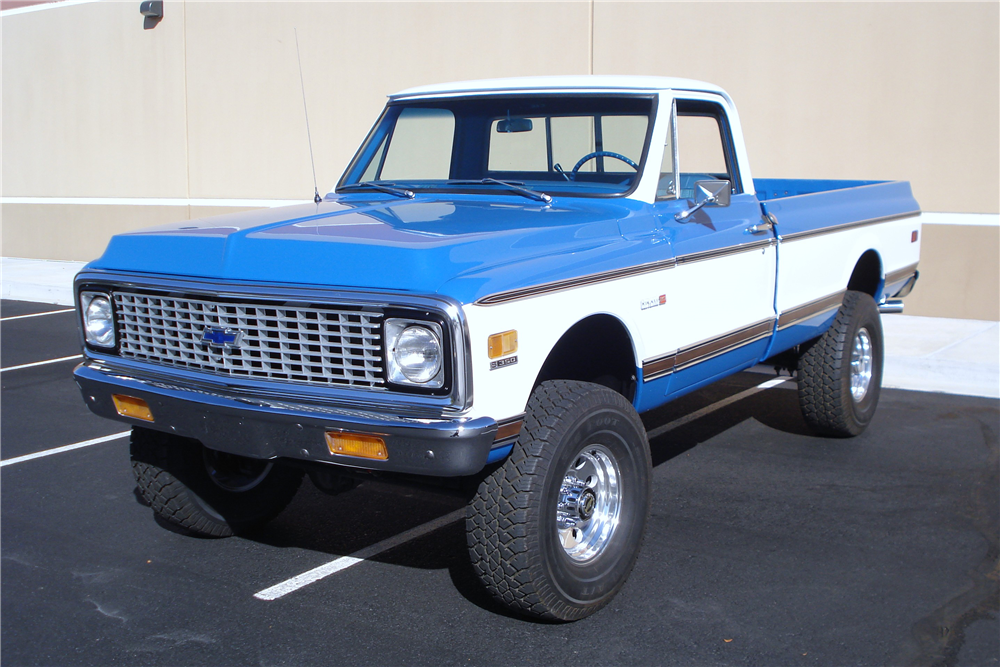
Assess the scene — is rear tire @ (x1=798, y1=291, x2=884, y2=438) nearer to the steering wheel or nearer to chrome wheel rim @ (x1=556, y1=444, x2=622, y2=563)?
the steering wheel

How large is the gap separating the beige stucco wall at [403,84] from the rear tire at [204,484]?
7510mm

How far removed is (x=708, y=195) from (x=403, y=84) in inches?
344

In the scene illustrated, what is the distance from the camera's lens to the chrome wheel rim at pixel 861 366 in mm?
6395

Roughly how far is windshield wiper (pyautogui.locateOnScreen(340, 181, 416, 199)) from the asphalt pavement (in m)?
1.50

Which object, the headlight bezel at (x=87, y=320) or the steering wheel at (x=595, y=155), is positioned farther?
the steering wheel at (x=595, y=155)

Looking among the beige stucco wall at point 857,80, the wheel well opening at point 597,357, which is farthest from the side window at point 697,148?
the beige stucco wall at point 857,80

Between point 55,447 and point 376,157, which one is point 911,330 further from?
point 55,447

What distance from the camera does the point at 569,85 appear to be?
4.83m

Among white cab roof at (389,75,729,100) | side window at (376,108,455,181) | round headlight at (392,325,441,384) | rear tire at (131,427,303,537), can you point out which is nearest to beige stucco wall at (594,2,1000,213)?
white cab roof at (389,75,729,100)

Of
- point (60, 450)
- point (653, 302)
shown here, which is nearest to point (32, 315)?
point (60, 450)

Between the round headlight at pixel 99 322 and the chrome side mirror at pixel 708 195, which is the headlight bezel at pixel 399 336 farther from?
the chrome side mirror at pixel 708 195

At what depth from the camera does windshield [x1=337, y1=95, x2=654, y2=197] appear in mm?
4727

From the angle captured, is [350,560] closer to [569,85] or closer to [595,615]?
[595,615]

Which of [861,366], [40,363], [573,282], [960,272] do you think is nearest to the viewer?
[573,282]
